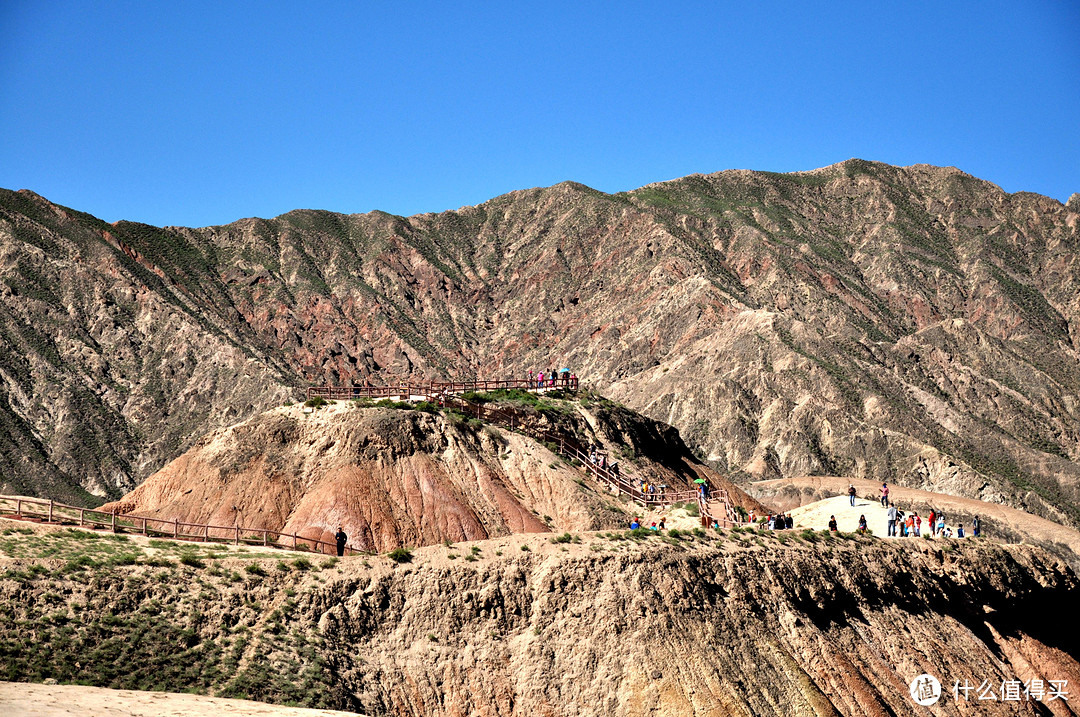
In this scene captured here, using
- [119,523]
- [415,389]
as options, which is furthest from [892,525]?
[119,523]

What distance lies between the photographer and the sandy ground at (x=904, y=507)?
6500 centimetres

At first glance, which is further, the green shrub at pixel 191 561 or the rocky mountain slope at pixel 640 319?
the rocky mountain slope at pixel 640 319

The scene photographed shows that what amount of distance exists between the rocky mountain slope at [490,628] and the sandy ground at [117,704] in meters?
1.04

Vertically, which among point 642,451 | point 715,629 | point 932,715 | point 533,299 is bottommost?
point 932,715

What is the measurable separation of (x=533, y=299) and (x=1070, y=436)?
216 ft

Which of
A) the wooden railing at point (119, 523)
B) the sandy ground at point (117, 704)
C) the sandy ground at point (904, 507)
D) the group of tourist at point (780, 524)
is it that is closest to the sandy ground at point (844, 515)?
the sandy ground at point (904, 507)

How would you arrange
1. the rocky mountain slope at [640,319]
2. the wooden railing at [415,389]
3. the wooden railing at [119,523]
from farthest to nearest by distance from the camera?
the rocky mountain slope at [640,319]
the wooden railing at [415,389]
the wooden railing at [119,523]

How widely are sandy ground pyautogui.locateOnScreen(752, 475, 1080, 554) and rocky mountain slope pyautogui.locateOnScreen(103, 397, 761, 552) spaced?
533 inches

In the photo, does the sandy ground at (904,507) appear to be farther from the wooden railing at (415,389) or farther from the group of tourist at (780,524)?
the wooden railing at (415,389)

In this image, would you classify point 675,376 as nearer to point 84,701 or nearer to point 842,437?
point 842,437

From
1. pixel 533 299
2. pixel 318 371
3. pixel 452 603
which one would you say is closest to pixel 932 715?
pixel 452 603

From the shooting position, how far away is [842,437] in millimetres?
112312

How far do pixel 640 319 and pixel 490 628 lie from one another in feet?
329

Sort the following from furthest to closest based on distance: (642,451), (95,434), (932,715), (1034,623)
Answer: (95,434) < (642,451) < (1034,623) < (932,715)
